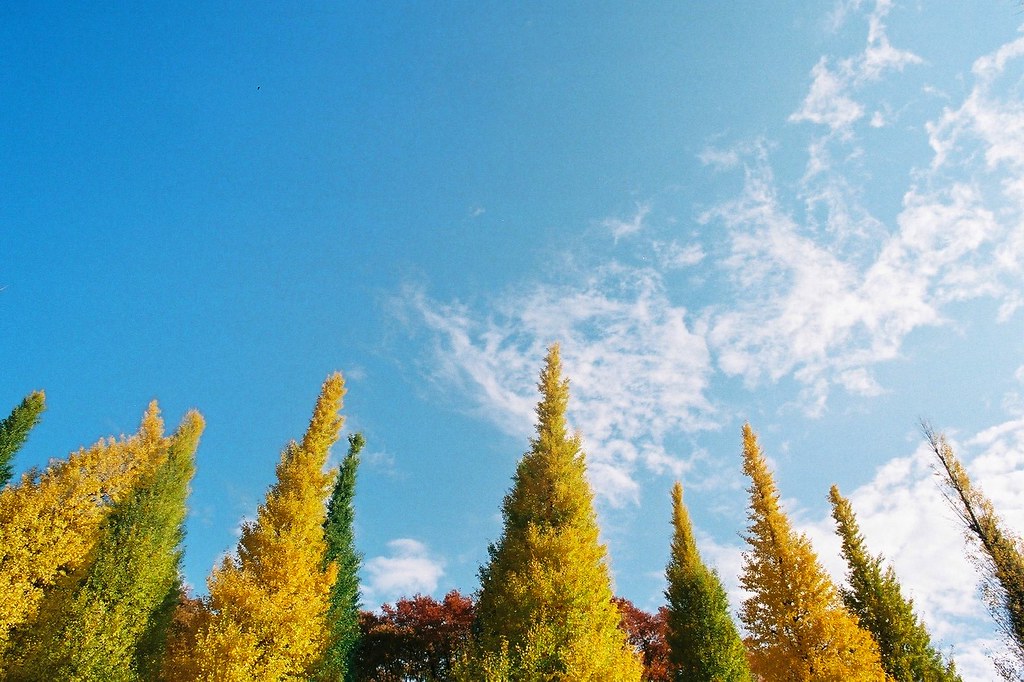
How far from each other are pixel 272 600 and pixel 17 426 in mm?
23684

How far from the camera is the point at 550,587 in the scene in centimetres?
1590

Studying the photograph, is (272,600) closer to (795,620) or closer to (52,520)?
(52,520)

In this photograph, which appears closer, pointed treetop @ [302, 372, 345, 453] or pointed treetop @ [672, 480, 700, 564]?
pointed treetop @ [302, 372, 345, 453]

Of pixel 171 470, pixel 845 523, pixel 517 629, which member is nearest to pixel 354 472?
pixel 171 470

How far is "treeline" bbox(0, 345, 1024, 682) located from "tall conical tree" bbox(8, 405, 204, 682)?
63 millimetres

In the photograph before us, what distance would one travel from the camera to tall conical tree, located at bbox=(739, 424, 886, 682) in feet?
58.1

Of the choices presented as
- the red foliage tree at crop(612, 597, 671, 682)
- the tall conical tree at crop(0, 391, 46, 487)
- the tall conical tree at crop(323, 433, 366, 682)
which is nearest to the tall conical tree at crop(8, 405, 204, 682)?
the tall conical tree at crop(323, 433, 366, 682)

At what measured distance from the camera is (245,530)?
61.2ft

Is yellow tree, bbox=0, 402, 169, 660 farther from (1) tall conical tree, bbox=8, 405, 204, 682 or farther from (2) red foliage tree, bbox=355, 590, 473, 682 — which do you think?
(2) red foliage tree, bbox=355, 590, 473, 682

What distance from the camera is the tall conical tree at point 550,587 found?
1474cm

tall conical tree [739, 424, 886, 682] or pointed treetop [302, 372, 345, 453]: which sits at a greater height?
pointed treetop [302, 372, 345, 453]

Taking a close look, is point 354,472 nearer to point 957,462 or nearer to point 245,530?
point 245,530

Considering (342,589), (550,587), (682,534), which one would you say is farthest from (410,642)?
(550,587)

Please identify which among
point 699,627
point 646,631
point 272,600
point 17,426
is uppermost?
point 17,426
